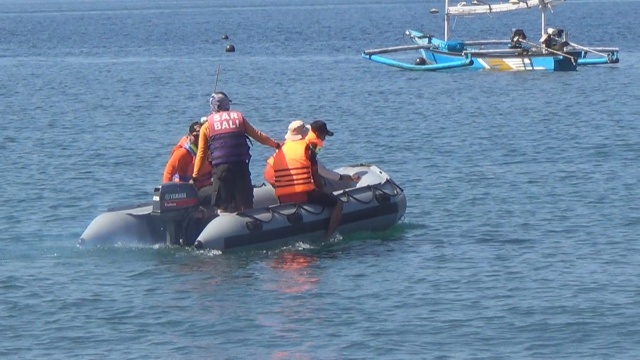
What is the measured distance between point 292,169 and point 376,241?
153 centimetres

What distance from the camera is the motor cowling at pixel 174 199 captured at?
1455cm

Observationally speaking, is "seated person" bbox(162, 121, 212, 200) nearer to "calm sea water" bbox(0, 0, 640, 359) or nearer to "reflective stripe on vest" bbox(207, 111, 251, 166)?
"reflective stripe on vest" bbox(207, 111, 251, 166)

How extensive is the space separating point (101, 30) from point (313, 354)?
76637mm

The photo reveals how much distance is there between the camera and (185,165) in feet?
50.4

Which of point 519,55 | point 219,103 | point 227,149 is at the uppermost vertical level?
point 219,103

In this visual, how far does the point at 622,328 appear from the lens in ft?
40.2

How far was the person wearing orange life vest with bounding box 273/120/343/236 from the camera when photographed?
1516 cm

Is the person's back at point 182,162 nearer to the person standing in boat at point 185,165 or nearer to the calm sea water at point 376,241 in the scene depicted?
the person standing in boat at point 185,165

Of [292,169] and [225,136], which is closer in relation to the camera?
[225,136]

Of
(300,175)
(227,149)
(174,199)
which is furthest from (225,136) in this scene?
(300,175)

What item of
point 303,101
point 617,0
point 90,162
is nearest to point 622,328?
point 90,162

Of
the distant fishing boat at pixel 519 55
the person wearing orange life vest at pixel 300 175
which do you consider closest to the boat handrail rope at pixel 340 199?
the person wearing orange life vest at pixel 300 175

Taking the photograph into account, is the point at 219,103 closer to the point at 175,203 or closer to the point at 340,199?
the point at 175,203

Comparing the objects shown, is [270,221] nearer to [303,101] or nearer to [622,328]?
[622,328]
